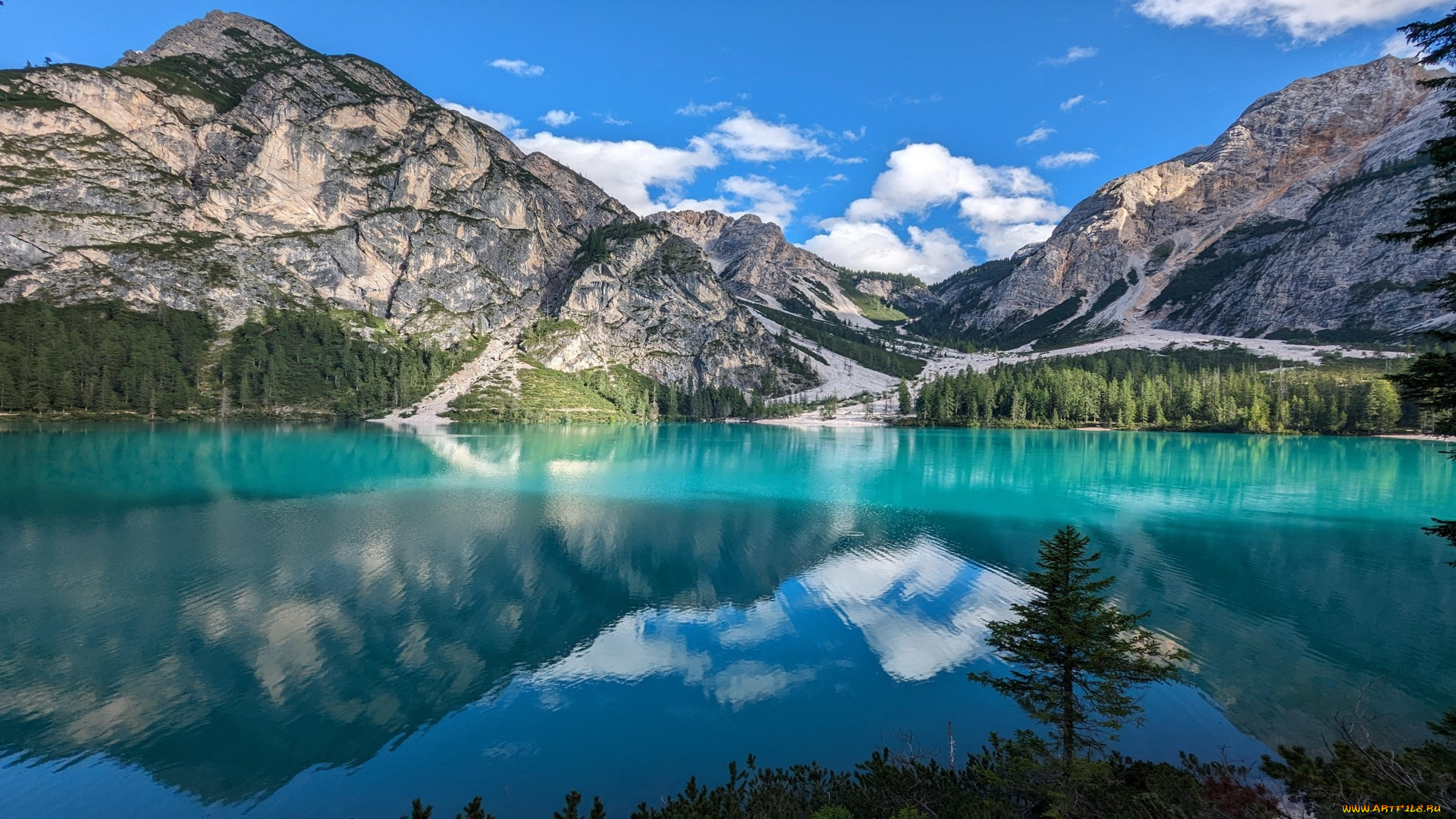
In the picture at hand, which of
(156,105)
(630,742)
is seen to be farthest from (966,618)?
Result: (156,105)

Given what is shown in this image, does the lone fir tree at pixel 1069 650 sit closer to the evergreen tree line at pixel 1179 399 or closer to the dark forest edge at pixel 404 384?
the dark forest edge at pixel 404 384

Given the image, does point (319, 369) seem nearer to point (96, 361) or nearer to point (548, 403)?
point (96, 361)

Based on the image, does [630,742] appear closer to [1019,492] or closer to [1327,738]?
[1327,738]

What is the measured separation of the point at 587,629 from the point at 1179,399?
160658 millimetres

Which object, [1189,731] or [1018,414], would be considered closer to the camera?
[1189,731]

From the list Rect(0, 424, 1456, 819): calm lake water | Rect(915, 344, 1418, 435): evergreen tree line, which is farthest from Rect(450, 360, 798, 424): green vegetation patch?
Rect(0, 424, 1456, 819): calm lake water

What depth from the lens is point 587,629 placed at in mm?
21531

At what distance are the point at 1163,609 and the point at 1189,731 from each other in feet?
34.3

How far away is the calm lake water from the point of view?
1377 centimetres

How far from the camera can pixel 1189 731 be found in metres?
14.6

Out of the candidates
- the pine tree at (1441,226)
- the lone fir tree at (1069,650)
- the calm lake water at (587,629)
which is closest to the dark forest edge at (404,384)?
the calm lake water at (587,629)

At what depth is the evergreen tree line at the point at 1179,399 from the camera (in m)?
116

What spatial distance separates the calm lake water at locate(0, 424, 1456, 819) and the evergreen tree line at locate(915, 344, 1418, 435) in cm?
9076

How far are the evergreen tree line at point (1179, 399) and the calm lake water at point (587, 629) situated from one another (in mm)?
90765
